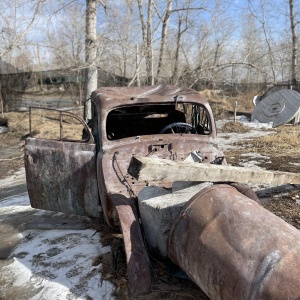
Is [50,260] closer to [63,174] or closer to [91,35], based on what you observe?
[63,174]

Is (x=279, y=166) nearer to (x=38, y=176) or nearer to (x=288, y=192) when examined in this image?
(x=288, y=192)

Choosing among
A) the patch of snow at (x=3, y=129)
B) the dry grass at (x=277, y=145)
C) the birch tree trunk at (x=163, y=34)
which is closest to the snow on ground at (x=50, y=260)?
the dry grass at (x=277, y=145)

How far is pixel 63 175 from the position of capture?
4352 mm

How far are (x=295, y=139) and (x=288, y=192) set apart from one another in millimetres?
5523

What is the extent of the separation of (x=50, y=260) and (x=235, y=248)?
2.31m

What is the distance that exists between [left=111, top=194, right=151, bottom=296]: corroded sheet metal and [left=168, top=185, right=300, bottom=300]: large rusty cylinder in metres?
0.38

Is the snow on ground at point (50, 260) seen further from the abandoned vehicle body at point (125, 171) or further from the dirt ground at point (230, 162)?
the abandoned vehicle body at point (125, 171)

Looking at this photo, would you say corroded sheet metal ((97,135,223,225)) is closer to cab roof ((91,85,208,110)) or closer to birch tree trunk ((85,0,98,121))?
cab roof ((91,85,208,110))

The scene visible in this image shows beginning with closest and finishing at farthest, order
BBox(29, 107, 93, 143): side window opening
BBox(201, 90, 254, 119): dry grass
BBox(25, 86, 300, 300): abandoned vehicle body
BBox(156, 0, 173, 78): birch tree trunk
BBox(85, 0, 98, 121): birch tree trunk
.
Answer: BBox(25, 86, 300, 300): abandoned vehicle body → BBox(29, 107, 93, 143): side window opening → BBox(85, 0, 98, 121): birch tree trunk → BBox(156, 0, 173, 78): birch tree trunk → BBox(201, 90, 254, 119): dry grass

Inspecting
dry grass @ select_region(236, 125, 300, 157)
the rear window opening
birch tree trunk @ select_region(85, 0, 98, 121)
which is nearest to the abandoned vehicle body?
the rear window opening

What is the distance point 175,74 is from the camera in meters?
15.5

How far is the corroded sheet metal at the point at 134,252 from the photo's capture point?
295 centimetres

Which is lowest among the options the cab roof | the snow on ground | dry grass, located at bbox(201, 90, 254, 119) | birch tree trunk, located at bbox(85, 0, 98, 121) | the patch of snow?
the patch of snow

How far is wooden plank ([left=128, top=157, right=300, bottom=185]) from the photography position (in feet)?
8.46
